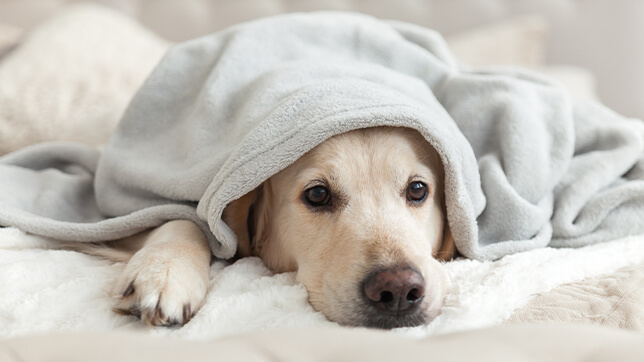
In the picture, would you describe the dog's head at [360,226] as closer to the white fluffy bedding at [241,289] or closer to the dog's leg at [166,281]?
the white fluffy bedding at [241,289]

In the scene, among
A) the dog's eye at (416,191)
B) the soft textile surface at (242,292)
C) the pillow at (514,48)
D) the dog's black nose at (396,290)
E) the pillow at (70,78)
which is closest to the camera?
the soft textile surface at (242,292)

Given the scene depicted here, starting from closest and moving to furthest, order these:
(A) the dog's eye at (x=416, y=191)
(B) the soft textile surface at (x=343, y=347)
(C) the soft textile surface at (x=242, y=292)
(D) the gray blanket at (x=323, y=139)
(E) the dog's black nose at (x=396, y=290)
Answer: (B) the soft textile surface at (x=343, y=347), (C) the soft textile surface at (x=242, y=292), (E) the dog's black nose at (x=396, y=290), (D) the gray blanket at (x=323, y=139), (A) the dog's eye at (x=416, y=191)

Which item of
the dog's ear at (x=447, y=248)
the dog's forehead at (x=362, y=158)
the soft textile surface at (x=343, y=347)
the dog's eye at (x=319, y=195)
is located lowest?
the dog's ear at (x=447, y=248)

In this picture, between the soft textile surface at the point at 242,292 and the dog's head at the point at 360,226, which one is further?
the dog's head at the point at 360,226

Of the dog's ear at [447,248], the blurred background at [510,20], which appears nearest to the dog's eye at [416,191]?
the dog's ear at [447,248]

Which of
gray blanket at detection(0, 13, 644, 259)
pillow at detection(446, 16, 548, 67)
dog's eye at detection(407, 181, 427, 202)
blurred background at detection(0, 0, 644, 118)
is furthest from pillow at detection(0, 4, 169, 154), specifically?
pillow at detection(446, 16, 548, 67)

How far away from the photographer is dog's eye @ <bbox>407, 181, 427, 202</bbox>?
1569 millimetres

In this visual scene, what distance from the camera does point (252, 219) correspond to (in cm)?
174

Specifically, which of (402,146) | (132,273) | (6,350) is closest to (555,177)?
(402,146)

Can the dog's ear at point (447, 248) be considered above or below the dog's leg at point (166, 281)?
below

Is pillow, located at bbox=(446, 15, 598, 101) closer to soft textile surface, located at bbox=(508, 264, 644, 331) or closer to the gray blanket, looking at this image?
the gray blanket

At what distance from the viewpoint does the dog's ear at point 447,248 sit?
1.66 meters

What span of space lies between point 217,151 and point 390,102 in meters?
0.55

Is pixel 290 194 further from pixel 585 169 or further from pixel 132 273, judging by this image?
pixel 585 169
